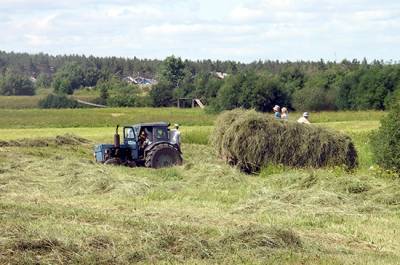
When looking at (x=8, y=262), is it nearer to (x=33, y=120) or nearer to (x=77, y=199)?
(x=77, y=199)

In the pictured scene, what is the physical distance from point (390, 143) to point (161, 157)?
7.06m

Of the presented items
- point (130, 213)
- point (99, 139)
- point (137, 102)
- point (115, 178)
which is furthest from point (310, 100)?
point (130, 213)

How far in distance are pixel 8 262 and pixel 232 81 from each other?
7080 centimetres

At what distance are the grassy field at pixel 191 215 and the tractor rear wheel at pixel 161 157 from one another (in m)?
1.34

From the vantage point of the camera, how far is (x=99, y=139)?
37.4 meters

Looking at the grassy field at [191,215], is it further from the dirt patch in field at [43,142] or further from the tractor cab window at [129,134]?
the dirt patch in field at [43,142]

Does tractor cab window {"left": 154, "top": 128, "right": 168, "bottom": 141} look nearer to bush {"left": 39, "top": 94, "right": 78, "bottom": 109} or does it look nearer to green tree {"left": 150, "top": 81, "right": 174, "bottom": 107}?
bush {"left": 39, "top": 94, "right": 78, "bottom": 109}

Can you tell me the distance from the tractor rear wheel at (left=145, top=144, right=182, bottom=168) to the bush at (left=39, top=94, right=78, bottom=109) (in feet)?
222

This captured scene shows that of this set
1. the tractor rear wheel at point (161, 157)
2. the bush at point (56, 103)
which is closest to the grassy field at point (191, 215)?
the tractor rear wheel at point (161, 157)

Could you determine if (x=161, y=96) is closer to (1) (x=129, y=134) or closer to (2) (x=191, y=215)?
(1) (x=129, y=134)

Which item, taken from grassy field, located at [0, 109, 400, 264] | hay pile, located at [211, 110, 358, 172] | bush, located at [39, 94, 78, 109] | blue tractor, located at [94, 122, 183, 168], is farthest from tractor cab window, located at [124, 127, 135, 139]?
bush, located at [39, 94, 78, 109]

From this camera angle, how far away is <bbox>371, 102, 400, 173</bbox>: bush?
1977cm

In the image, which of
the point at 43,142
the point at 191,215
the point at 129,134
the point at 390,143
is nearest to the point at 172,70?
the point at 43,142

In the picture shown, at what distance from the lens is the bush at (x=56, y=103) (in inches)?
3511
